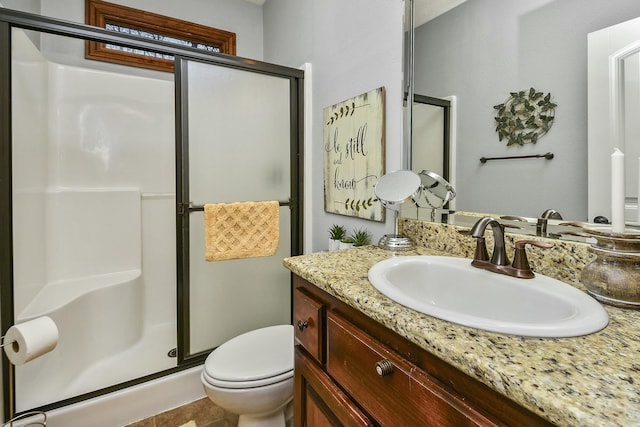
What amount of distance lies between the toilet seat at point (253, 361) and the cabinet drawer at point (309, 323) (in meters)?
0.40

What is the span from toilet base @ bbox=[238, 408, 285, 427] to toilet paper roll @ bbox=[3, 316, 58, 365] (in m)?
0.82

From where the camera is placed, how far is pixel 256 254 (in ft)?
5.71

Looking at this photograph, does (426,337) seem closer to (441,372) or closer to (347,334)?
(441,372)

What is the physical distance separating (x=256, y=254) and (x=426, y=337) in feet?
4.41

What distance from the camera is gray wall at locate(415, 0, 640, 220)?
0.82m

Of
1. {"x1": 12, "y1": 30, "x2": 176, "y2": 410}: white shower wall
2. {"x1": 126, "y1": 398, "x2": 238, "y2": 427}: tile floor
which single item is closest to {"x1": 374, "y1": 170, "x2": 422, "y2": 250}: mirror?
{"x1": 126, "y1": 398, "x2": 238, "y2": 427}: tile floor

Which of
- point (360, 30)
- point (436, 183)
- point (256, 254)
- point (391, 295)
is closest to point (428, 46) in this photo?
point (360, 30)

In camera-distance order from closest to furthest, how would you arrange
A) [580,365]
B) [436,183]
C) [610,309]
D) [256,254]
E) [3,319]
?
1. [580,365]
2. [610,309]
3. [436,183]
4. [3,319]
5. [256,254]

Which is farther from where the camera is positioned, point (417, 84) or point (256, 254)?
point (256, 254)

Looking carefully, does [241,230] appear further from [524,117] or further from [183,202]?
[524,117]

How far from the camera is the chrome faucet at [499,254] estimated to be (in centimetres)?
77

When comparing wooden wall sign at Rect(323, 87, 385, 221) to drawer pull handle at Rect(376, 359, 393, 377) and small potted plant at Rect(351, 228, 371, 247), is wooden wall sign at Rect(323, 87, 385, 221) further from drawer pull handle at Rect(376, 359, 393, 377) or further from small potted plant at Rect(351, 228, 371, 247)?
drawer pull handle at Rect(376, 359, 393, 377)

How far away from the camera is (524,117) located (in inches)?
36.6

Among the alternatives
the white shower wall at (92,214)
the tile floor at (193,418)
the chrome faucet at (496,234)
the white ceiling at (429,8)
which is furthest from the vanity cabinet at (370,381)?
the white shower wall at (92,214)
